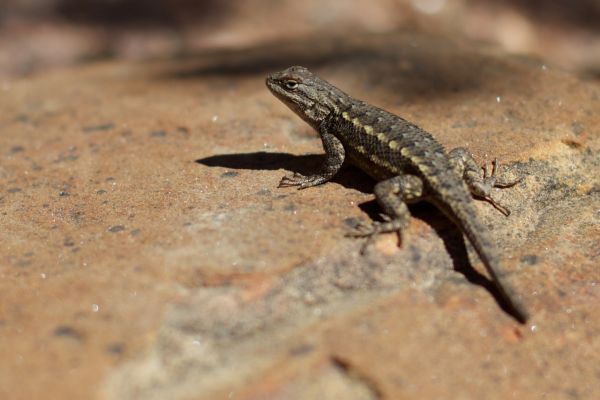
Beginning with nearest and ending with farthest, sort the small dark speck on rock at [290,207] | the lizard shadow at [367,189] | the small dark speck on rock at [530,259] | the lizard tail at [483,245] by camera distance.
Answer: the lizard tail at [483,245] → the lizard shadow at [367,189] → the small dark speck on rock at [530,259] → the small dark speck on rock at [290,207]

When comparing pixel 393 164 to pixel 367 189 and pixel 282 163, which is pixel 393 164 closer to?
pixel 367 189

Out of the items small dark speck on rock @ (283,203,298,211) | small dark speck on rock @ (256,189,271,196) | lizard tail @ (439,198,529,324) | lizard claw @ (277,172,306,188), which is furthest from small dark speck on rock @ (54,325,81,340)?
lizard tail @ (439,198,529,324)

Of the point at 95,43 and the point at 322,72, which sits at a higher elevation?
the point at 322,72

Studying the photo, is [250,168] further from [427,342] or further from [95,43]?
[95,43]

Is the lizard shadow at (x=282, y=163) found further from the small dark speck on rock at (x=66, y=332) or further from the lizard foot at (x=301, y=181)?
the small dark speck on rock at (x=66, y=332)

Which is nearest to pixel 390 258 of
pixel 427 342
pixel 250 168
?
pixel 427 342

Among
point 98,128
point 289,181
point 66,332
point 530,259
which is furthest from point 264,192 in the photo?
point 98,128

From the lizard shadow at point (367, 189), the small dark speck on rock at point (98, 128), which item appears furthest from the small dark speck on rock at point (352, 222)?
the small dark speck on rock at point (98, 128)

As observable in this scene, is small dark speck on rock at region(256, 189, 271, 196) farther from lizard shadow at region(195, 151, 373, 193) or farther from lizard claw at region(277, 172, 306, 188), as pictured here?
lizard shadow at region(195, 151, 373, 193)
